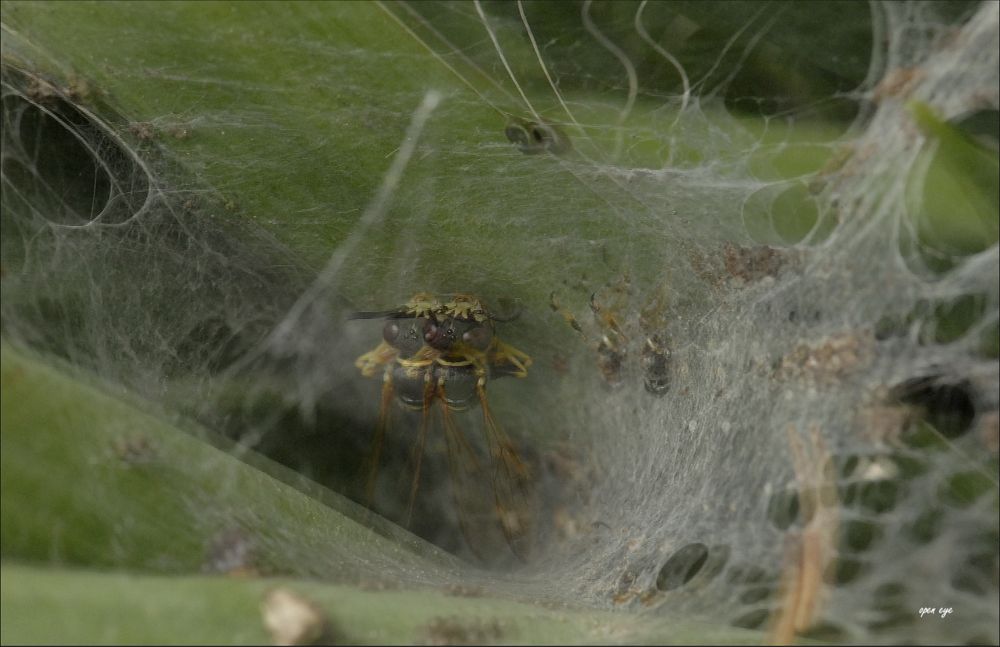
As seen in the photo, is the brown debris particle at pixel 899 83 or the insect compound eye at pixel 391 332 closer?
the brown debris particle at pixel 899 83

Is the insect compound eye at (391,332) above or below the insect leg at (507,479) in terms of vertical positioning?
above

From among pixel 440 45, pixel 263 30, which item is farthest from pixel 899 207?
pixel 263 30

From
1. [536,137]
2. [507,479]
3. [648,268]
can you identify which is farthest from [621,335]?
[536,137]

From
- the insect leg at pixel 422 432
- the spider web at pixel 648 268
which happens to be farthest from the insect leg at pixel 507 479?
the insect leg at pixel 422 432

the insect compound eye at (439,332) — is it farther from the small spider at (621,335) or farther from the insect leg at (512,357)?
the small spider at (621,335)

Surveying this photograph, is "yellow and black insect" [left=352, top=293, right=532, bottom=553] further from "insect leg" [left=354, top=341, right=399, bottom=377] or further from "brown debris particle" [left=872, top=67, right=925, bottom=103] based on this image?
"brown debris particle" [left=872, top=67, right=925, bottom=103]

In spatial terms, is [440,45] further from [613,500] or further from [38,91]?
[613,500]

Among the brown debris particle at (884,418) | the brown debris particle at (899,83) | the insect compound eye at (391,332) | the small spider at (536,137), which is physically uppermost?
the small spider at (536,137)
